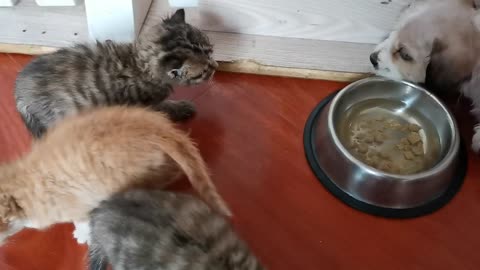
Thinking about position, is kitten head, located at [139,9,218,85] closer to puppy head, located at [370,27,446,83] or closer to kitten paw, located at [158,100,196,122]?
kitten paw, located at [158,100,196,122]

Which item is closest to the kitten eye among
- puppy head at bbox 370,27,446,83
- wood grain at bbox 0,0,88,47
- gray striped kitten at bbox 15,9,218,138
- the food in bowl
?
puppy head at bbox 370,27,446,83

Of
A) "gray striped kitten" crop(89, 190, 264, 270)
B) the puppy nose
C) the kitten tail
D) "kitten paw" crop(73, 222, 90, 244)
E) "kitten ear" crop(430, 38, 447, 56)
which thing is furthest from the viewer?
the puppy nose

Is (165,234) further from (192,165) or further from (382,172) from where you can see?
(382,172)

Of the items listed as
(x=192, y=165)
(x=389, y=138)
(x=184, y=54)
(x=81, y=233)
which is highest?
(x=184, y=54)

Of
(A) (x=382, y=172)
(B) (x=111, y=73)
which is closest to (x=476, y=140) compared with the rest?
(A) (x=382, y=172)

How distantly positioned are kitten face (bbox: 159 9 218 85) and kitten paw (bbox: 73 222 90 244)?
37 cm

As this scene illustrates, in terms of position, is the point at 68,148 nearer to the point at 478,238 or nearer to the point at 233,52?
the point at 233,52

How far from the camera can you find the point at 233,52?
1.45 m

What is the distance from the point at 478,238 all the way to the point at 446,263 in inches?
4.2

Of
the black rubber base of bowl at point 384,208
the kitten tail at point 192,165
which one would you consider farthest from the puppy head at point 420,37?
the kitten tail at point 192,165

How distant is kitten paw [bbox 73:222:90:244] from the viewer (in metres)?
1.12

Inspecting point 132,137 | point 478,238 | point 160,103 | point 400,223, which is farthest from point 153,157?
point 478,238

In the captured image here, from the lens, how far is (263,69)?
143 centimetres

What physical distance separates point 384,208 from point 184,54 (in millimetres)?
572
